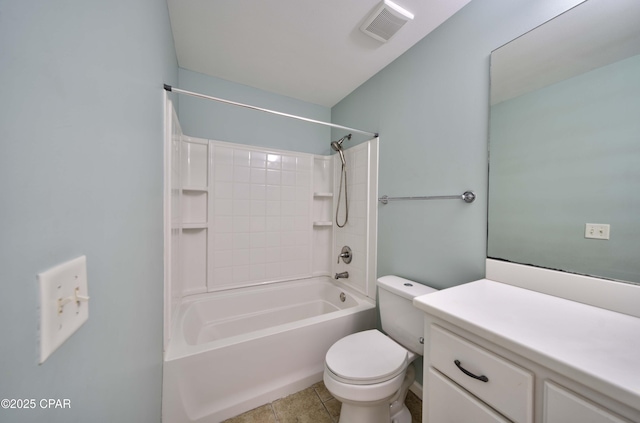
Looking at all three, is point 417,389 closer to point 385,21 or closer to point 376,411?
point 376,411

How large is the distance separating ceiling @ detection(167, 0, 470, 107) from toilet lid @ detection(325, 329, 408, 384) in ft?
6.38

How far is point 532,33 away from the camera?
0.96 m

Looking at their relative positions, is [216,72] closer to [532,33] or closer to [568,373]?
[532,33]

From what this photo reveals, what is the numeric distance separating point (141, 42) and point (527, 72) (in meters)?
1.63

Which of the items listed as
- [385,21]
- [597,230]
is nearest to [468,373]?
[597,230]

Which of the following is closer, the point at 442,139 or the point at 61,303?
the point at 61,303

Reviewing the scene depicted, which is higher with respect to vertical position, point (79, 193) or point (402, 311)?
point (79, 193)

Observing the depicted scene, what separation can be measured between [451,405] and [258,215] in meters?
1.82

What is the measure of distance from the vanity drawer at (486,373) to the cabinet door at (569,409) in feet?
0.10

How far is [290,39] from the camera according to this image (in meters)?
1.45

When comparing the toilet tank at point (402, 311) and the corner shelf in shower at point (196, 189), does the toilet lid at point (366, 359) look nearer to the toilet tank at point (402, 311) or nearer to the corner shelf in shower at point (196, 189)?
the toilet tank at point (402, 311)

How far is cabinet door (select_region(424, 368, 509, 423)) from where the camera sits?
24.9 inches

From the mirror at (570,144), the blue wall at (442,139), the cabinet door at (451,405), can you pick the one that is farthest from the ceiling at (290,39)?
the cabinet door at (451,405)

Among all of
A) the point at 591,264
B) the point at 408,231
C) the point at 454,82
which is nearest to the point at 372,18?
the point at 454,82
